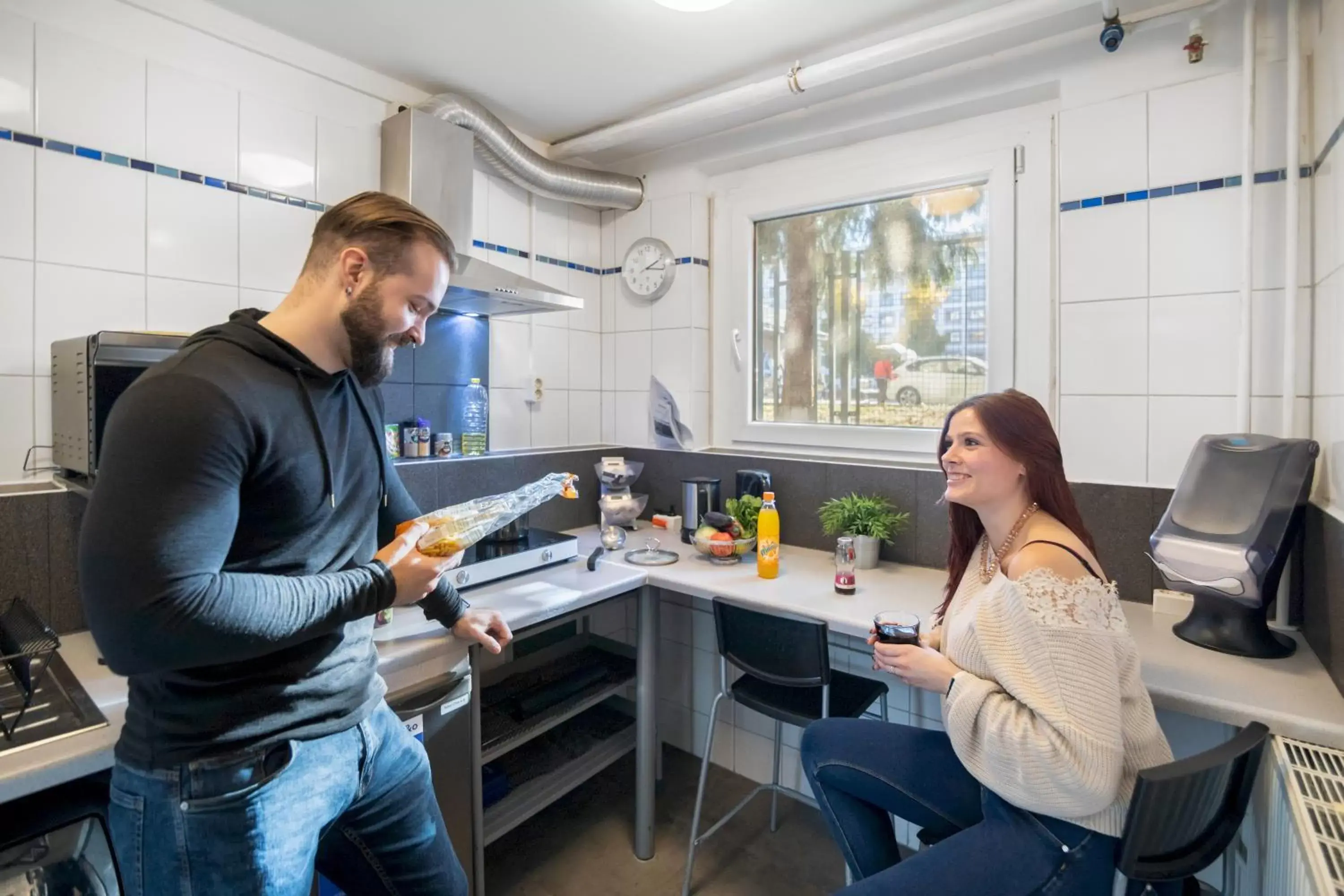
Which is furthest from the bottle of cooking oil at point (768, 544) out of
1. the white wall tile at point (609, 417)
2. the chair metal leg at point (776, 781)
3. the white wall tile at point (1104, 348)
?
the white wall tile at point (609, 417)

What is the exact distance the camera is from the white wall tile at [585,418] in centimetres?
275

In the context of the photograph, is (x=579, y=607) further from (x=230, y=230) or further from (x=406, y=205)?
(x=230, y=230)

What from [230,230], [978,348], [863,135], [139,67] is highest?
[863,135]

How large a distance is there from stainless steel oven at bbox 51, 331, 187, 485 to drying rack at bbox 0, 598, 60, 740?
0.92 ft

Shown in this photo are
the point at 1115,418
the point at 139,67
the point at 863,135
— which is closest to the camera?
the point at 139,67

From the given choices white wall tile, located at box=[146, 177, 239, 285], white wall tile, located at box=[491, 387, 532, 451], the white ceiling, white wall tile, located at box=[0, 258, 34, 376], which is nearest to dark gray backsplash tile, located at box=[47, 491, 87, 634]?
white wall tile, located at box=[0, 258, 34, 376]

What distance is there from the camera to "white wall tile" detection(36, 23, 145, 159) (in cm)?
145

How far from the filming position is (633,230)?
2.72m

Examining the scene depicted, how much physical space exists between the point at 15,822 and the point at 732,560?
63.0 inches

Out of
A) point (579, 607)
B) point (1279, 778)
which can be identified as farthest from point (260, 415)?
point (1279, 778)

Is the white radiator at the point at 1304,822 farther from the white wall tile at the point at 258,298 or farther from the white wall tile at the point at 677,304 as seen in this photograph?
the white wall tile at the point at 258,298

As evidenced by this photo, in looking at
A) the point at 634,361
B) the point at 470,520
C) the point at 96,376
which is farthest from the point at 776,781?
the point at 96,376

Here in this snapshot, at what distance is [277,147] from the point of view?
183 centimetres

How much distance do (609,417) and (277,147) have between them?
1.50m
